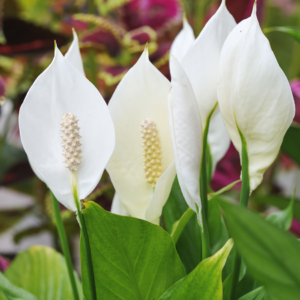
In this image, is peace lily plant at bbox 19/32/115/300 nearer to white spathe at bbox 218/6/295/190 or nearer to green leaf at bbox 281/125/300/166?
white spathe at bbox 218/6/295/190

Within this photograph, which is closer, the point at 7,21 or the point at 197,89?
the point at 197,89

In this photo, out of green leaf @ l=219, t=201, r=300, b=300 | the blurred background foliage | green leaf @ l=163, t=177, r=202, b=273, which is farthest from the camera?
the blurred background foliage

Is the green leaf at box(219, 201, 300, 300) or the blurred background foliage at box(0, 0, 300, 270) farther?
the blurred background foliage at box(0, 0, 300, 270)

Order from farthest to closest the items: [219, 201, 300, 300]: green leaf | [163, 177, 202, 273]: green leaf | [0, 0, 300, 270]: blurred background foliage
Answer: [0, 0, 300, 270]: blurred background foliage → [163, 177, 202, 273]: green leaf → [219, 201, 300, 300]: green leaf

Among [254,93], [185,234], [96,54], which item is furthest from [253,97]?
[96,54]

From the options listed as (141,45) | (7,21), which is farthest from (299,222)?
(7,21)

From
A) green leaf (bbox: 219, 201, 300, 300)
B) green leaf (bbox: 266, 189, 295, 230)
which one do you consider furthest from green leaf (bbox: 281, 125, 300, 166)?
green leaf (bbox: 219, 201, 300, 300)

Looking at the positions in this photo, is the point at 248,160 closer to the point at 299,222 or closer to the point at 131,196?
the point at 131,196

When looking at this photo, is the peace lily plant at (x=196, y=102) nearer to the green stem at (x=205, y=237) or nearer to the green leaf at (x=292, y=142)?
the green stem at (x=205, y=237)

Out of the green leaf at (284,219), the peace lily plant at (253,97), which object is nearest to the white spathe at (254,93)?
the peace lily plant at (253,97)
